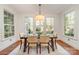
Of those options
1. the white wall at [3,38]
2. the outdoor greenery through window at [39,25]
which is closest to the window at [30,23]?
the outdoor greenery through window at [39,25]

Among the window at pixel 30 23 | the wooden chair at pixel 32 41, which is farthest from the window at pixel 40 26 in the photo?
the wooden chair at pixel 32 41

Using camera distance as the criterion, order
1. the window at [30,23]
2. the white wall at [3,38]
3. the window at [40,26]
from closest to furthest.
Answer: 1. the white wall at [3,38]
2. the window at [40,26]
3. the window at [30,23]

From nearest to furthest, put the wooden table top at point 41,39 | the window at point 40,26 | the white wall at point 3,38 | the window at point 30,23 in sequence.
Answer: the wooden table top at point 41,39 → the white wall at point 3,38 → the window at point 40,26 → the window at point 30,23

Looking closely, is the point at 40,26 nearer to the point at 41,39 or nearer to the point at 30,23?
the point at 30,23

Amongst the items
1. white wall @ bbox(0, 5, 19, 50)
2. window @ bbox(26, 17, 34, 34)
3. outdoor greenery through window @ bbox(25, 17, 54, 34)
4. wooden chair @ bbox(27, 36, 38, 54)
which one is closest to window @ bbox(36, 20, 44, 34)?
outdoor greenery through window @ bbox(25, 17, 54, 34)

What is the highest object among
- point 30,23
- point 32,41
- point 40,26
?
point 30,23

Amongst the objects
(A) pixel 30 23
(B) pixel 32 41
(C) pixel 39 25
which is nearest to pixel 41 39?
(B) pixel 32 41

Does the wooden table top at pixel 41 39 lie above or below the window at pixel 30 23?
below

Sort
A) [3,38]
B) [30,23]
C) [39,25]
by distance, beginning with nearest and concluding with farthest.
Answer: [3,38]
[39,25]
[30,23]

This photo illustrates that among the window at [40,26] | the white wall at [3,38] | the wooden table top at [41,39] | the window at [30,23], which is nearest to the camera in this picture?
the wooden table top at [41,39]

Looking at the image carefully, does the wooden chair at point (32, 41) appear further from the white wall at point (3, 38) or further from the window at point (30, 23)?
the window at point (30, 23)

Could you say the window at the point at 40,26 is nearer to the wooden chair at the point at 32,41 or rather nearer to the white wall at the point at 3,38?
the white wall at the point at 3,38

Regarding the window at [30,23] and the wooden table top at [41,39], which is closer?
the wooden table top at [41,39]
